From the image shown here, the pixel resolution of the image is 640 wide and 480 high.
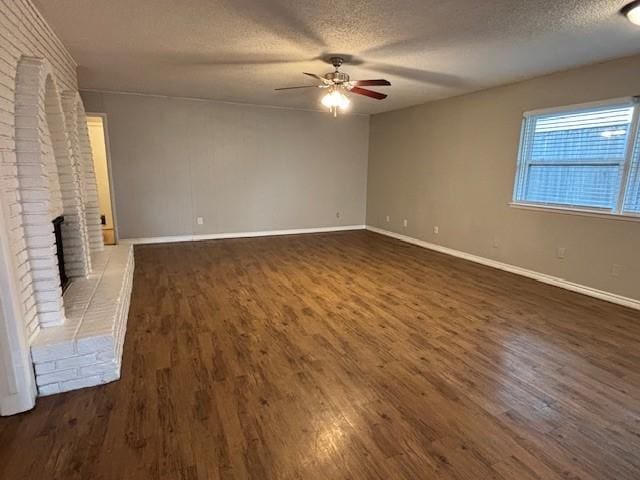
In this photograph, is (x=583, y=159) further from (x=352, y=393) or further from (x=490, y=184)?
(x=352, y=393)

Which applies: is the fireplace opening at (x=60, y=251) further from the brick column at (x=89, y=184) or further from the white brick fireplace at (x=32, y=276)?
the brick column at (x=89, y=184)

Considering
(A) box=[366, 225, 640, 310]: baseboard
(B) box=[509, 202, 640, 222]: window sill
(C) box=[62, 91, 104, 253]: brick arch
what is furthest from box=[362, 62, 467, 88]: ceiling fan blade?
(C) box=[62, 91, 104, 253]: brick arch

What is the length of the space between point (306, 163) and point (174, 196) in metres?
2.55

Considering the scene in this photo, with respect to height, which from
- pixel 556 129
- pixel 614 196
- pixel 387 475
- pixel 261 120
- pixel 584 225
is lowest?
pixel 387 475

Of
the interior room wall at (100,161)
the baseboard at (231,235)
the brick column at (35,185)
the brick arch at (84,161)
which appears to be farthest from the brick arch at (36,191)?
the interior room wall at (100,161)

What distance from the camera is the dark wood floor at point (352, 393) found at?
164cm

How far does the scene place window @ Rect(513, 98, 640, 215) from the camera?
3504mm

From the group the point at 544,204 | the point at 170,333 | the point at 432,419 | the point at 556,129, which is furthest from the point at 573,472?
the point at 556,129

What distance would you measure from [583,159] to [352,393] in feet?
12.2

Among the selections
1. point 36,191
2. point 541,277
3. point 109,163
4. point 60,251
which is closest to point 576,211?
point 541,277

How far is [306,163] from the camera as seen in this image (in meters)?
6.95

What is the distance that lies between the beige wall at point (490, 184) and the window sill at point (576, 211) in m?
0.04

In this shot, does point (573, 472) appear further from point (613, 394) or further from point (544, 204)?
point (544, 204)

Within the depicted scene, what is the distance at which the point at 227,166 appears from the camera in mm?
6305
